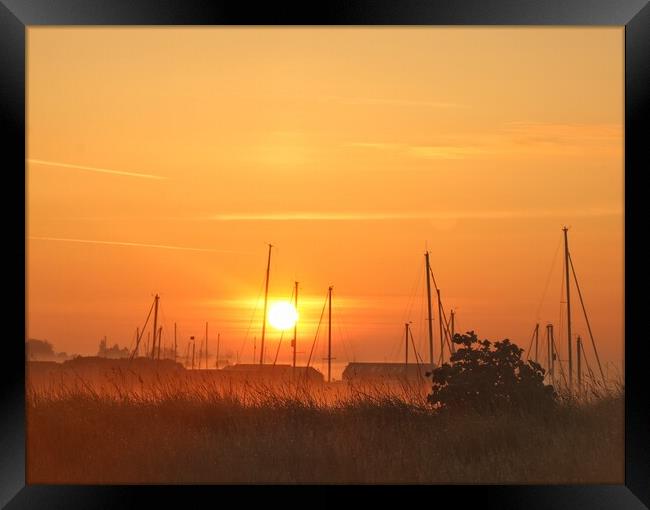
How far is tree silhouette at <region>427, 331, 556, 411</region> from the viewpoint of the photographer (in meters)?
7.88

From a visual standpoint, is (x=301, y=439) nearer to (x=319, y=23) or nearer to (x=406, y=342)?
(x=406, y=342)

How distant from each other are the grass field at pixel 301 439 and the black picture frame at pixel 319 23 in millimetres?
1008

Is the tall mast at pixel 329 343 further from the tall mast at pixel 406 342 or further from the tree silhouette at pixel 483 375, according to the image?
the tree silhouette at pixel 483 375

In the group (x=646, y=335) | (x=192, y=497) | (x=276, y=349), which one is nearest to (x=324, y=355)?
(x=276, y=349)

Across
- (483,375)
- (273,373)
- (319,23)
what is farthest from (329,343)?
(319,23)

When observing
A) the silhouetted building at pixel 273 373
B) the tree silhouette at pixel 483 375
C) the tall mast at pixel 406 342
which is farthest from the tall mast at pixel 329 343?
the tree silhouette at pixel 483 375

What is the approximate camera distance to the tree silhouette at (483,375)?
25.9ft

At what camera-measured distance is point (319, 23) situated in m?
5.32

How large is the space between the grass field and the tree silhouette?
270mm

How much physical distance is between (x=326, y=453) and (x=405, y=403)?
961mm

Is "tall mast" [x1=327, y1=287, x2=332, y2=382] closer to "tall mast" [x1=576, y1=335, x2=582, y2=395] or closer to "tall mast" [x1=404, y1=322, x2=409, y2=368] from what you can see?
"tall mast" [x1=404, y1=322, x2=409, y2=368]

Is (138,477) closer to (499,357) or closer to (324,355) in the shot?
(324,355)

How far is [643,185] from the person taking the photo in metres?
5.39

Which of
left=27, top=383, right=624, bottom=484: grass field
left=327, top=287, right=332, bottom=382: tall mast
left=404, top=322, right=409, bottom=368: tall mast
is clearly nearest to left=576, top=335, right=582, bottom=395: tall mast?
left=27, top=383, right=624, bottom=484: grass field
